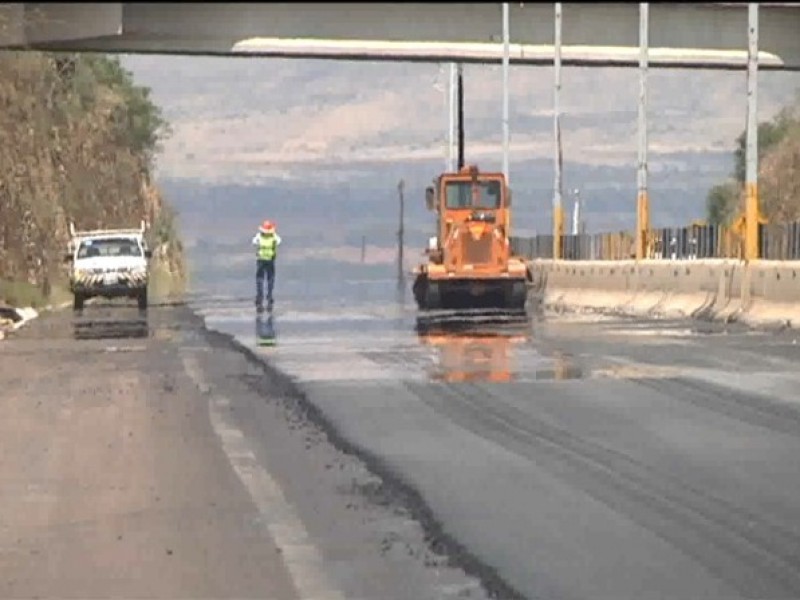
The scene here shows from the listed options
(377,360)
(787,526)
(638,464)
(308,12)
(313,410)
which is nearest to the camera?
(787,526)

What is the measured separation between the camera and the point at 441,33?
62938mm

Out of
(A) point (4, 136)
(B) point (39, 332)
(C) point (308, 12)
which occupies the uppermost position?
(C) point (308, 12)

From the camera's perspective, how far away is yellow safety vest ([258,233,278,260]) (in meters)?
50.7

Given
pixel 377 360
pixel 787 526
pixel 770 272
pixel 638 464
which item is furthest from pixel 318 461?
pixel 770 272

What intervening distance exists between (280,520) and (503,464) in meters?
2.64

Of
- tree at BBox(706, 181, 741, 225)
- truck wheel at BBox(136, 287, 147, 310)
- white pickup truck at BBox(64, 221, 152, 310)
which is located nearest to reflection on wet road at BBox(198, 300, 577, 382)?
truck wheel at BBox(136, 287, 147, 310)

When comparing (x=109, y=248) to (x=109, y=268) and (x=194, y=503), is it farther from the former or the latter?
(x=194, y=503)

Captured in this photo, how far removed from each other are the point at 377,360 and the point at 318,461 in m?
10.3

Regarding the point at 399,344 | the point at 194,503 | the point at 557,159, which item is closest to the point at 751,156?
the point at 399,344

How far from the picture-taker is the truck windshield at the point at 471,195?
153ft

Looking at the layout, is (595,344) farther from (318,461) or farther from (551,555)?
(551,555)

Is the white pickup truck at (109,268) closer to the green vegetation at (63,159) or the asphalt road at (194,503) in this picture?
the green vegetation at (63,159)

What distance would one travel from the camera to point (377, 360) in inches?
985

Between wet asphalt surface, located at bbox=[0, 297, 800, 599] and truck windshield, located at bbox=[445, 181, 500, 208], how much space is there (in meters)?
18.2
